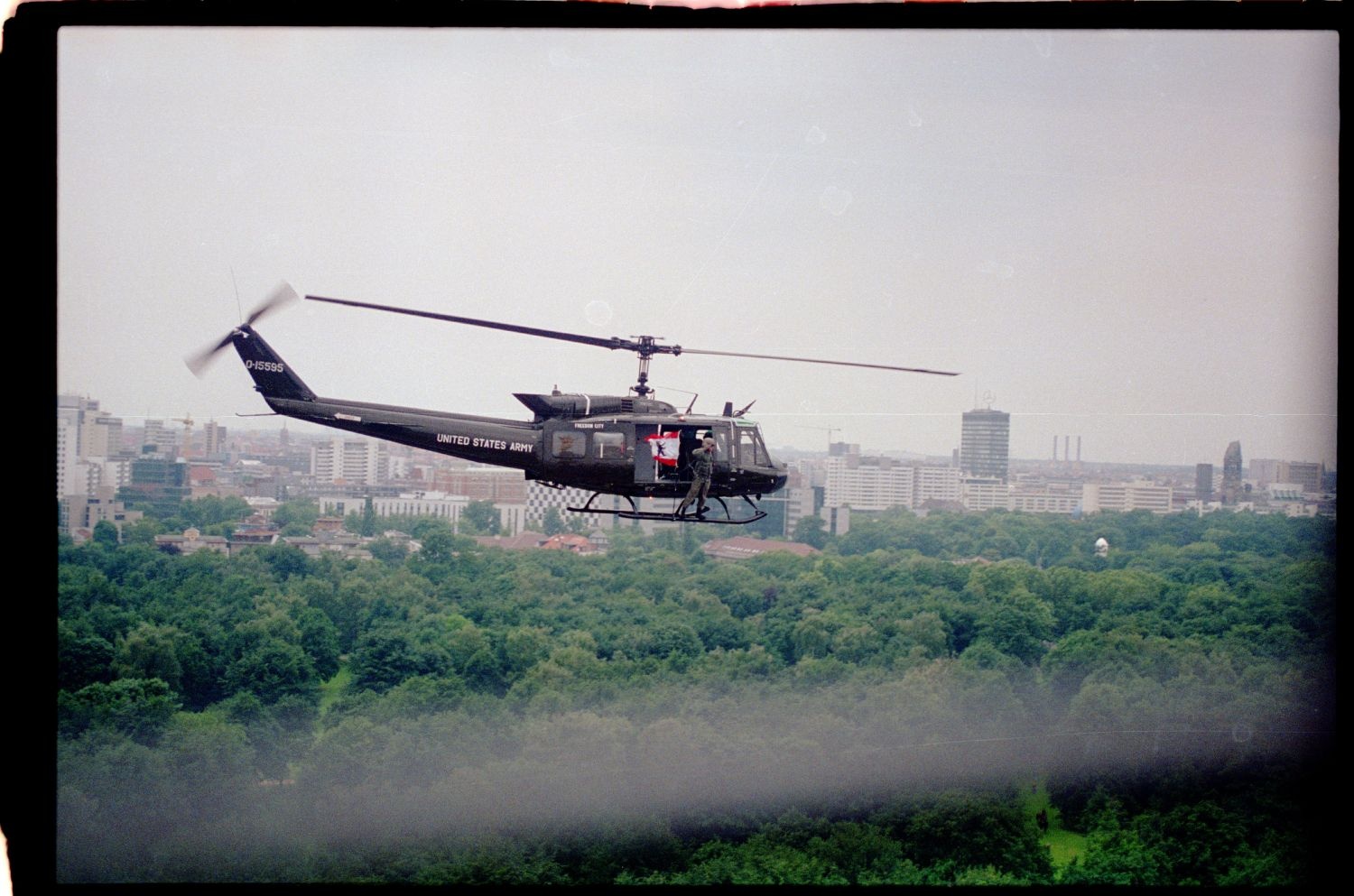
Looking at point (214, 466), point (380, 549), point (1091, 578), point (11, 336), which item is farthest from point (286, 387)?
point (1091, 578)

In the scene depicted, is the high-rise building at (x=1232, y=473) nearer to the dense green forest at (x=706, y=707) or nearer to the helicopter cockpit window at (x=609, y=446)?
the dense green forest at (x=706, y=707)

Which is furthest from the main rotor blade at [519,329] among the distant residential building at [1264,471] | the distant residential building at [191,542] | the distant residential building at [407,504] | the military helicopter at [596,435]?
the distant residential building at [191,542]

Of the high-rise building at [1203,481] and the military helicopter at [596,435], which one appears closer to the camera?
the military helicopter at [596,435]

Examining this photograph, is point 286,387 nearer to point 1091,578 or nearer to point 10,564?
point 10,564

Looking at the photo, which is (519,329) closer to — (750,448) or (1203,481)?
(750,448)

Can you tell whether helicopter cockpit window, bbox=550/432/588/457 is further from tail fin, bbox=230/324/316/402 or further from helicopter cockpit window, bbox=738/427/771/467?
tail fin, bbox=230/324/316/402

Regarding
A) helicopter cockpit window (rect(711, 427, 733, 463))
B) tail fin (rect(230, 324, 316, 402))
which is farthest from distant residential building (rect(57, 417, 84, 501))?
helicopter cockpit window (rect(711, 427, 733, 463))
